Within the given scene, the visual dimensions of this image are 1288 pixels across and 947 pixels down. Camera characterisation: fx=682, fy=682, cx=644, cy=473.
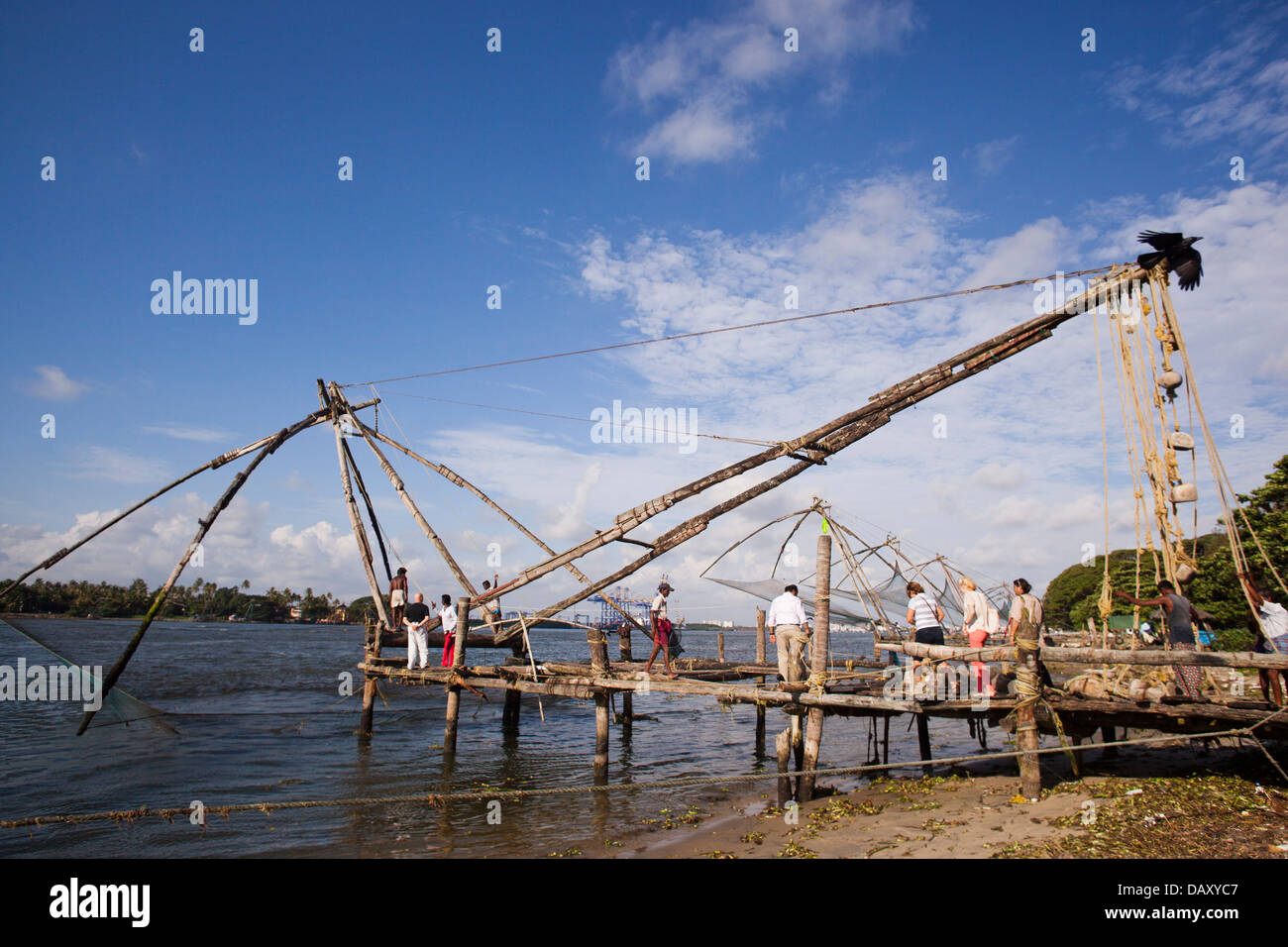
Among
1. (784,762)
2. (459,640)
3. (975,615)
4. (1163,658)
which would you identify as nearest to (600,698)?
(459,640)

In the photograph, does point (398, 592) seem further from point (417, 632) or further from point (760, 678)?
point (760, 678)

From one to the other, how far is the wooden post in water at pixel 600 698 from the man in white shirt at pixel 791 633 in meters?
3.31

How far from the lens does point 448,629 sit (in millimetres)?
17016

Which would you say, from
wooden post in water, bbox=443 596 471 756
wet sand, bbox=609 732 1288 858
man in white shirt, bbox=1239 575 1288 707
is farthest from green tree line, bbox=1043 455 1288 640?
wooden post in water, bbox=443 596 471 756

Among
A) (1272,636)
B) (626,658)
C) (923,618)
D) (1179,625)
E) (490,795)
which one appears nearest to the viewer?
(1272,636)

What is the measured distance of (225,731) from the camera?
2114cm

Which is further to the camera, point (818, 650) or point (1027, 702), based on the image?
point (818, 650)

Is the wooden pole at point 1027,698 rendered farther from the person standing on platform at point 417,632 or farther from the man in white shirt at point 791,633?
the person standing on platform at point 417,632

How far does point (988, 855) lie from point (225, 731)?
2188cm

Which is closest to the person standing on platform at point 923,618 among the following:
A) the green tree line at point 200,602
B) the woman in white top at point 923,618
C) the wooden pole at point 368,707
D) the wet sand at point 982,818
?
the woman in white top at point 923,618

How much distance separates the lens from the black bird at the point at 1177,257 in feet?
29.7

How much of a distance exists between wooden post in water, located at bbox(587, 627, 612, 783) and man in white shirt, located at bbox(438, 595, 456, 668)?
13.4 ft

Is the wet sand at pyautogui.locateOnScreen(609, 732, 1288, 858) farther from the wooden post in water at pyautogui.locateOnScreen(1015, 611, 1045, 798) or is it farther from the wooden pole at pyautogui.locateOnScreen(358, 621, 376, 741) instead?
the wooden pole at pyautogui.locateOnScreen(358, 621, 376, 741)

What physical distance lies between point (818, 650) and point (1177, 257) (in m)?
7.47
